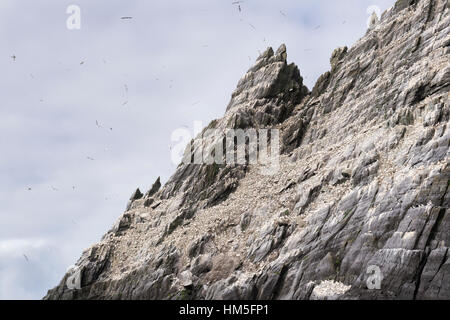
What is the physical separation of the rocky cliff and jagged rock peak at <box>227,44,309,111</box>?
0.81ft

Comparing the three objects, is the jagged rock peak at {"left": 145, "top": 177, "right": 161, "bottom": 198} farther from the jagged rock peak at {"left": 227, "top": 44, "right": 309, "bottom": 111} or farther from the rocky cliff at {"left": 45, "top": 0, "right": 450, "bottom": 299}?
the jagged rock peak at {"left": 227, "top": 44, "right": 309, "bottom": 111}

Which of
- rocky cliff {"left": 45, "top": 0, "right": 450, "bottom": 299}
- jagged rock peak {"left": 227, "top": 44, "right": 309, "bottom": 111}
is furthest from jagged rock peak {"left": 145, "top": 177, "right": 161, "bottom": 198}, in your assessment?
jagged rock peak {"left": 227, "top": 44, "right": 309, "bottom": 111}

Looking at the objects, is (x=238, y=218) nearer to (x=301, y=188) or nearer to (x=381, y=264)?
(x=301, y=188)

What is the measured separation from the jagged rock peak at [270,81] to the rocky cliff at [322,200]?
0.81 ft

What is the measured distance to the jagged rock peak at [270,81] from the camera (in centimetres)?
6538

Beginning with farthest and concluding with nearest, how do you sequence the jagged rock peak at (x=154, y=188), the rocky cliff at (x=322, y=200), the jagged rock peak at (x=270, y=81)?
the jagged rock peak at (x=270, y=81) → the jagged rock peak at (x=154, y=188) → the rocky cliff at (x=322, y=200)

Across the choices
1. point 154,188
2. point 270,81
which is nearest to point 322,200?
point 270,81

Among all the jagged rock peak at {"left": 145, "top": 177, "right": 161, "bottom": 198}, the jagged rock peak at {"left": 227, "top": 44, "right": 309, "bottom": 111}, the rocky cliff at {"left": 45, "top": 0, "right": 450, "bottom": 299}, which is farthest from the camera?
the jagged rock peak at {"left": 227, "top": 44, "right": 309, "bottom": 111}

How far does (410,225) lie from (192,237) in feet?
80.7

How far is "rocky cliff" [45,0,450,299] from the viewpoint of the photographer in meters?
27.1

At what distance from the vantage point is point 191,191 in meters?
55.4

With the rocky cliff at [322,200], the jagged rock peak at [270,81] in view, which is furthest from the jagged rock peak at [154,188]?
the jagged rock peak at [270,81]

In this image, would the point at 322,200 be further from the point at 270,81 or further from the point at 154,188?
the point at 154,188

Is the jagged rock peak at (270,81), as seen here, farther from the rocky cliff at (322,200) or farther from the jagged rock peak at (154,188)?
the jagged rock peak at (154,188)
